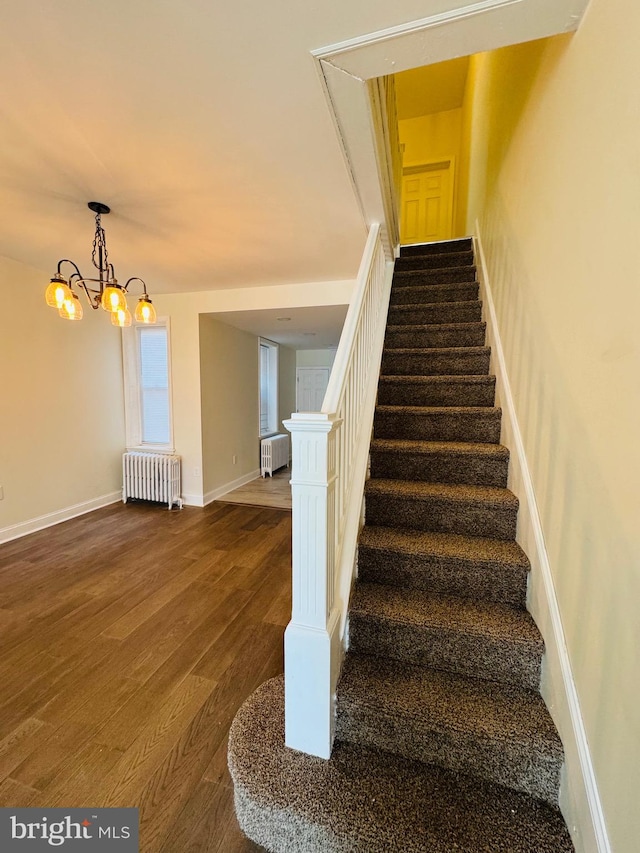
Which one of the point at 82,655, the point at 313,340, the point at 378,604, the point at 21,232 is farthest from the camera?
the point at 313,340

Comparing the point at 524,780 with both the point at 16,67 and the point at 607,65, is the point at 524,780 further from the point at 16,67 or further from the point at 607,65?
the point at 16,67

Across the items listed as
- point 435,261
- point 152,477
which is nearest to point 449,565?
point 435,261

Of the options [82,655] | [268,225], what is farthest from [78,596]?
[268,225]

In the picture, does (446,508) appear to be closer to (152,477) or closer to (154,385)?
(152,477)

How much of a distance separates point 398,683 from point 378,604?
10.3 inches

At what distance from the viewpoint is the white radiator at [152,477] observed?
165 inches

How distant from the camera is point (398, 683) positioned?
4.11 feet

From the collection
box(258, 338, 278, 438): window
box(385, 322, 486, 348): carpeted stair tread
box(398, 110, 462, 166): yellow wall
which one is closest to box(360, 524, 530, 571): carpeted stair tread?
box(385, 322, 486, 348): carpeted stair tread

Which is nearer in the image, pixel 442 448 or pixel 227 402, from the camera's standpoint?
pixel 442 448

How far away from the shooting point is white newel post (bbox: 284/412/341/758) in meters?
1.06

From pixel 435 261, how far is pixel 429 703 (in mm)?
3554

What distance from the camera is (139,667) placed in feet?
5.83

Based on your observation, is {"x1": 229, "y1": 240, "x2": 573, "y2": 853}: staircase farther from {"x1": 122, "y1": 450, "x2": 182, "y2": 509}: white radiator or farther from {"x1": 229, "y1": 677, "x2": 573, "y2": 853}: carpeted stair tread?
{"x1": 122, "y1": 450, "x2": 182, "y2": 509}: white radiator

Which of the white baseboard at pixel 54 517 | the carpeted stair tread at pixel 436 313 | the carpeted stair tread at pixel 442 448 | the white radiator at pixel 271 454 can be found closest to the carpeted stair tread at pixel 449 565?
the carpeted stair tread at pixel 442 448
